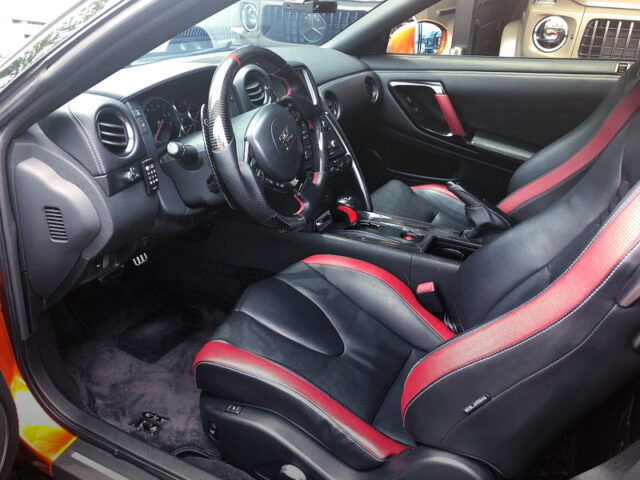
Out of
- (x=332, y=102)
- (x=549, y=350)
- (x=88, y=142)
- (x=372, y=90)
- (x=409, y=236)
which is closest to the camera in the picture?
(x=549, y=350)

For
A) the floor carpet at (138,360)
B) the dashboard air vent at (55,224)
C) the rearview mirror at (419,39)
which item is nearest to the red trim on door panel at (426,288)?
the floor carpet at (138,360)

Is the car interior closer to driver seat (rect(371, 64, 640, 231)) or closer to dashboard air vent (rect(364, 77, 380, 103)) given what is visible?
driver seat (rect(371, 64, 640, 231))

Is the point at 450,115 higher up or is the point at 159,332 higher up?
the point at 450,115

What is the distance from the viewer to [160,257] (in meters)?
2.30

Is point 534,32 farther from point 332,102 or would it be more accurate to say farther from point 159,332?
point 159,332

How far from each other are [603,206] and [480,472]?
0.55 m

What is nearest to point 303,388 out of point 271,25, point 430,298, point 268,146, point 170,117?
point 430,298

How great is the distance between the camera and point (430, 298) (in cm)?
152

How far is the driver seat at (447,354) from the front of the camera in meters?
0.79

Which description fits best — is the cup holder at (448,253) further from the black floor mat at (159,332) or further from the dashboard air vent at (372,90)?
the dashboard air vent at (372,90)

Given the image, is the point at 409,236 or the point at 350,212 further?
the point at 350,212

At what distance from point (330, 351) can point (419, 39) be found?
1.95 m

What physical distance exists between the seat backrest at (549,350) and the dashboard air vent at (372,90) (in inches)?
62.9

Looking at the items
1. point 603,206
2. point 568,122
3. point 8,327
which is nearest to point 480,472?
point 603,206
